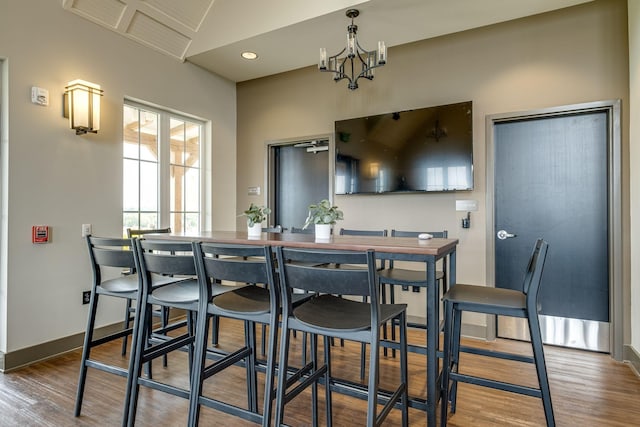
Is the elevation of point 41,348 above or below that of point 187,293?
below

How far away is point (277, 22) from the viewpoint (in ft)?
10.8

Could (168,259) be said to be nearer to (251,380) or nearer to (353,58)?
(251,380)

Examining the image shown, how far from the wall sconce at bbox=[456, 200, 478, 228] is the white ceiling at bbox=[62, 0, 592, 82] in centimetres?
154

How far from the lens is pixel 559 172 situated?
10.3 feet

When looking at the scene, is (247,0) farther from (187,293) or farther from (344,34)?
(187,293)

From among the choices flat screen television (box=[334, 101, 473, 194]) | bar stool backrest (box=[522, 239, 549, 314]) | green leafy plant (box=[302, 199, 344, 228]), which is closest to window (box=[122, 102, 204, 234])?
flat screen television (box=[334, 101, 473, 194])

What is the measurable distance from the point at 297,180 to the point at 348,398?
109 inches

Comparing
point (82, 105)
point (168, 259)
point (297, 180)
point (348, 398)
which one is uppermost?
point (82, 105)

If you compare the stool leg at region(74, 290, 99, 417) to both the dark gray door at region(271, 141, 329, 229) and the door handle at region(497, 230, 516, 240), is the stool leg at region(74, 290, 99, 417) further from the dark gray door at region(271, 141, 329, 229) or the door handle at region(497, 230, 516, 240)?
the door handle at region(497, 230, 516, 240)

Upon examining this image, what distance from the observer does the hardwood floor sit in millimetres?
2059

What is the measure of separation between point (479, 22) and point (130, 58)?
320 cm

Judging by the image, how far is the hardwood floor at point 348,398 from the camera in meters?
2.06

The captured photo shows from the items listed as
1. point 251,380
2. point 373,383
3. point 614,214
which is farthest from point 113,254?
point 614,214

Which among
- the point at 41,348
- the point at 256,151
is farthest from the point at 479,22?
the point at 41,348
